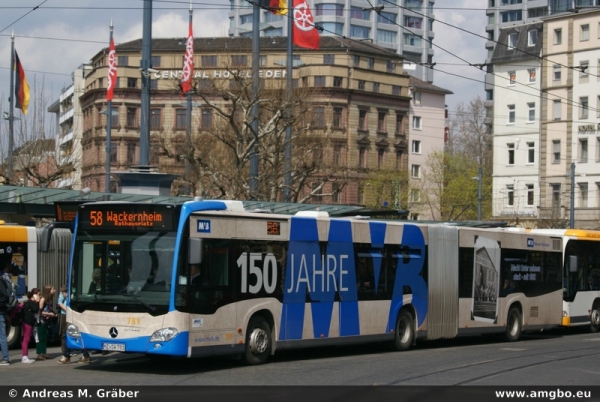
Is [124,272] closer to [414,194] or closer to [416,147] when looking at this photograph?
[414,194]

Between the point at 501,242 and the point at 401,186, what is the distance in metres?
54.4

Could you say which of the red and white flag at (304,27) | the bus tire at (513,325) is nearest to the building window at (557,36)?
the red and white flag at (304,27)

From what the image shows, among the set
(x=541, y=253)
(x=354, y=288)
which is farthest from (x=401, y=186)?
(x=354, y=288)

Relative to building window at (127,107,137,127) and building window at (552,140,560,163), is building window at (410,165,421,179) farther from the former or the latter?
building window at (127,107,137,127)

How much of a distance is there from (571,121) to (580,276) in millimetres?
50353

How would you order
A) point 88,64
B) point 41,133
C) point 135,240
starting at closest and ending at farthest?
point 135,240
point 41,133
point 88,64

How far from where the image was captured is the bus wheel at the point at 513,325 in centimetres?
2702

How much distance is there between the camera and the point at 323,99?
92.2 meters

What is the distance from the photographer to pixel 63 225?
762 inches

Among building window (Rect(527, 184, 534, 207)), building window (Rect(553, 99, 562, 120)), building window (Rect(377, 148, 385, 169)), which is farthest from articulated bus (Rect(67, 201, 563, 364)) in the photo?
building window (Rect(377, 148, 385, 169))

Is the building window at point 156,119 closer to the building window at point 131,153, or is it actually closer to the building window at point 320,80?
the building window at point 131,153

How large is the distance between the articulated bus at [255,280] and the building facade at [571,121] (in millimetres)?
54073

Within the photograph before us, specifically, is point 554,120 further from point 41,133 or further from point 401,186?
point 41,133
